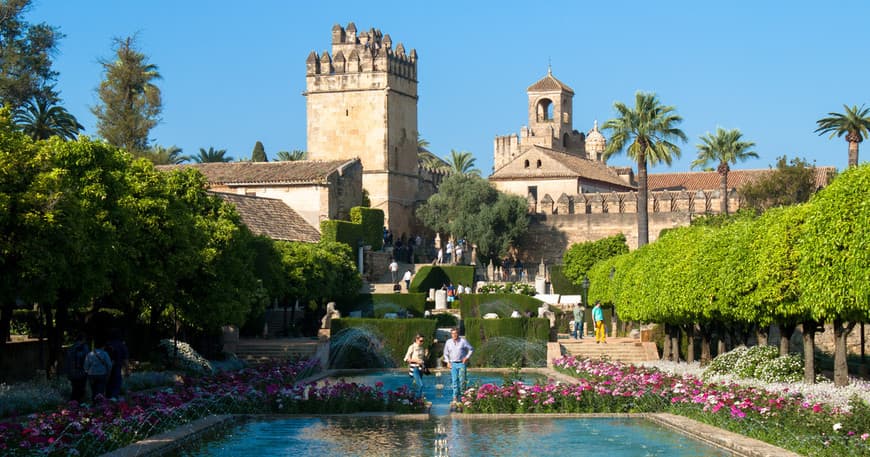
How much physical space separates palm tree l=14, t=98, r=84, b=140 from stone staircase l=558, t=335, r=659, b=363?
2056 centimetres

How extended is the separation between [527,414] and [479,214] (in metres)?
48.5

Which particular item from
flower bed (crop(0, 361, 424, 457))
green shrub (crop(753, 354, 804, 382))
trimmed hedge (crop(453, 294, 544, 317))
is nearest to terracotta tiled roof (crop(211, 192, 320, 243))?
trimmed hedge (crop(453, 294, 544, 317))

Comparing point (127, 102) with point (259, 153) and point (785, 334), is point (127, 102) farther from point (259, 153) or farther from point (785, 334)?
point (785, 334)

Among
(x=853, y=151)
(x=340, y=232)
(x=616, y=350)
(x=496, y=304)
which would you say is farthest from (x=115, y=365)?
(x=853, y=151)

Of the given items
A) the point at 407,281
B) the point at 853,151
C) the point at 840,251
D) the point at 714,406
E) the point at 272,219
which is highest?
the point at 853,151

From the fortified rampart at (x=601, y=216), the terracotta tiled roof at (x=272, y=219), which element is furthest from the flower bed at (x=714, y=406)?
the fortified rampart at (x=601, y=216)

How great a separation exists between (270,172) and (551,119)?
41.2 metres

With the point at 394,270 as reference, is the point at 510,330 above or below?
below

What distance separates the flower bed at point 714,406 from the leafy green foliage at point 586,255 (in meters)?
35.4

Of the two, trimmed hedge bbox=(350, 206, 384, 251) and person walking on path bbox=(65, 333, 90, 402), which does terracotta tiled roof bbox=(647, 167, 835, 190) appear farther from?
person walking on path bbox=(65, 333, 90, 402)

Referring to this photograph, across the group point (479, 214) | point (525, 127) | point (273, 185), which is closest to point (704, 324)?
point (273, 185)

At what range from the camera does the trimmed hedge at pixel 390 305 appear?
159 feet

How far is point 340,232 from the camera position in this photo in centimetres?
5734

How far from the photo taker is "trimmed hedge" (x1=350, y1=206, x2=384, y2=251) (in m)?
60.3
